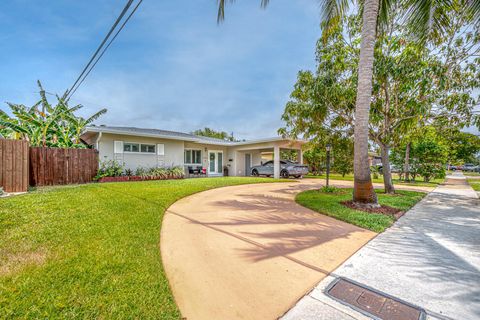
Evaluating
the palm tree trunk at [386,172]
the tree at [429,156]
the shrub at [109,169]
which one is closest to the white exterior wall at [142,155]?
the shrub at [109,169]

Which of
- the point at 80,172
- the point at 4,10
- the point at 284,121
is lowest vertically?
the point at 80,172

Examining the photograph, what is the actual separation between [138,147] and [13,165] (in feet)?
22.5

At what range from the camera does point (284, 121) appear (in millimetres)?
10211

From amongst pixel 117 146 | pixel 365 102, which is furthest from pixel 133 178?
pixel 365 102

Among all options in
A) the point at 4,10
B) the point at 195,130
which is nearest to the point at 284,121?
the point at 4,10

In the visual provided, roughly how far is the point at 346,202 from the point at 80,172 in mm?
12392

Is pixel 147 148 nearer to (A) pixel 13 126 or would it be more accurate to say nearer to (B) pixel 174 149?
(B) pixel 174 149

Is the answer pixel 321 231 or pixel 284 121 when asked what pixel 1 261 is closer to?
pixel 321 231

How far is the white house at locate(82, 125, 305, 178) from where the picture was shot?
42.2 ft

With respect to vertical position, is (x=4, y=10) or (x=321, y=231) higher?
(x=4, y=10)

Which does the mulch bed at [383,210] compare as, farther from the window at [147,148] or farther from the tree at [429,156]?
the window at [147,148]

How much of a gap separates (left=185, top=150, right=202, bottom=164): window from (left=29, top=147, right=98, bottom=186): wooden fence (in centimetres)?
704

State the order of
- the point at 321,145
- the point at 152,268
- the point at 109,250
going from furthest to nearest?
A: the point at 321,145, the point at 109,250, the point at 152,268

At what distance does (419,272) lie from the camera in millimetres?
2801
